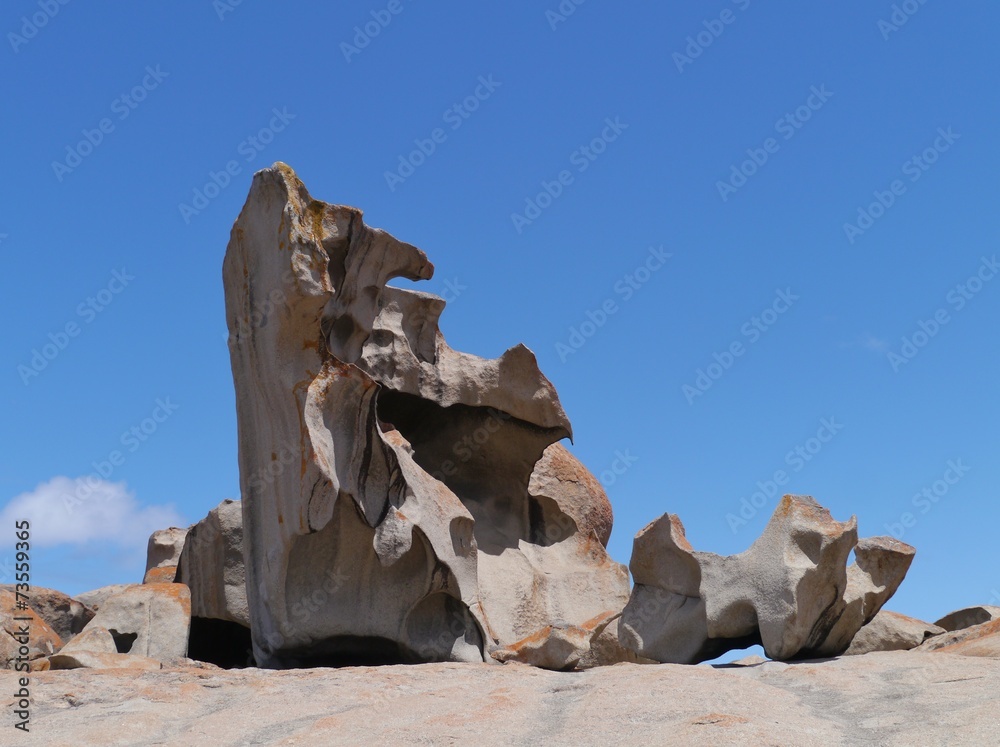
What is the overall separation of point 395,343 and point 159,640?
3.40m

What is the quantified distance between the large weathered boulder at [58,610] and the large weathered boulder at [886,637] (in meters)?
7.37

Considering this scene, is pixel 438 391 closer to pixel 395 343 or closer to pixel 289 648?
pixel 395 343

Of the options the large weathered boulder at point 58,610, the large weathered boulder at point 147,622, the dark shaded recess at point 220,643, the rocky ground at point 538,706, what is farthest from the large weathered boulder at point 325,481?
the large weathered boulder at point 58,610

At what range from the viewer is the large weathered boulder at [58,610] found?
39.5 feet

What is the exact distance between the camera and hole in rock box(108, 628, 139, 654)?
10.4 m

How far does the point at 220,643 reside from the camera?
11891 millimetres

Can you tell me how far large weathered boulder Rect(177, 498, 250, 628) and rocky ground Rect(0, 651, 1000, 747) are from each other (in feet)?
10.5

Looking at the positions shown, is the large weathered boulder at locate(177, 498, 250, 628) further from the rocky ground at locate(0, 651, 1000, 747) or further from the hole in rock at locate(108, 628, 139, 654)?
the rocky ground at locate(0, 651, 1000, 747)

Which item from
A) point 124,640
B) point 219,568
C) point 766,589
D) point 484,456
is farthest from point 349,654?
point 484,456

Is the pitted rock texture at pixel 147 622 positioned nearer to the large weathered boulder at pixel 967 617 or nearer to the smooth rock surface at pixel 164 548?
the smooth rock surface at pixel 164 548

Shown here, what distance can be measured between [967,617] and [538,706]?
5551 millimetres

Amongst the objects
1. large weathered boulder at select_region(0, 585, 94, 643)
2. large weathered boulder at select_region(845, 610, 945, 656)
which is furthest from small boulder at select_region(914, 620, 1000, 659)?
large weathered boulder at select_region(0, 585, 94, 643)

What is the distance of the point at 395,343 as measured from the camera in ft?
38.4

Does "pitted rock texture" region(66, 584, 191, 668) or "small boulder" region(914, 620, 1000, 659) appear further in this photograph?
"pitted rock texture" region(66, 584, 191, 668)
